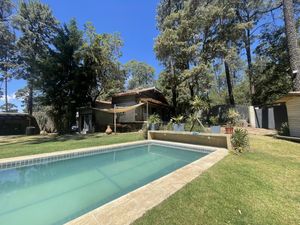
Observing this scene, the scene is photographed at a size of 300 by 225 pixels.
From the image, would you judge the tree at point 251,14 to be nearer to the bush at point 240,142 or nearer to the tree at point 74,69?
the tree at point 74,69

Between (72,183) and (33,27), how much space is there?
970 inches

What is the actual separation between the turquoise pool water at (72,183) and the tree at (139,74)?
33.7 metres

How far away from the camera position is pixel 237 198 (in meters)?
3.49

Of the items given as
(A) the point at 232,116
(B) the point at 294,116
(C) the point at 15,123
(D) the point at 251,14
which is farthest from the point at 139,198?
(C) the point at 15,123

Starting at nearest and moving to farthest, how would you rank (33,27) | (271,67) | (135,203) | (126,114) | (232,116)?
(135,203), (232,116), (271,67), (126,114), (33,27)

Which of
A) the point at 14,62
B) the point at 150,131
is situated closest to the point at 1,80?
the point at 14,62

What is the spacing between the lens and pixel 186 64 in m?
19.6

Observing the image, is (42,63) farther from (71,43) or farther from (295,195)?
(295,195)

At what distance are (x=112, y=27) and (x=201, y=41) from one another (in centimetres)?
1102

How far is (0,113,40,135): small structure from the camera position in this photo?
22953 mm

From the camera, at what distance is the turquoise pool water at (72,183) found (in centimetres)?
409

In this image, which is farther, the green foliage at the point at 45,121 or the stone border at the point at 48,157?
the green foliage at the point at 45,121

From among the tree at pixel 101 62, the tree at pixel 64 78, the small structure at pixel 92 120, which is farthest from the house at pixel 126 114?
the tree at pixel 101 62

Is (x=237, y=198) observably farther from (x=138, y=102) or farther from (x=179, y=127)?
(x=138, y=102)
